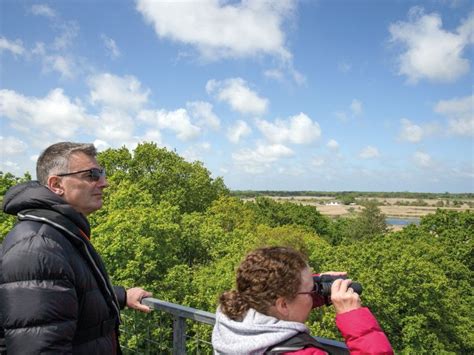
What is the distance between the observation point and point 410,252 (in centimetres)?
2758

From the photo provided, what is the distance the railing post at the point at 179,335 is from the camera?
11.1 ft

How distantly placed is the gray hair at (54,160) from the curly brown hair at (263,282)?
4.28 feet

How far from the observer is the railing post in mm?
3393

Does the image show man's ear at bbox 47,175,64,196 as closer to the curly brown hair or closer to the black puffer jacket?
the black puffer jacket

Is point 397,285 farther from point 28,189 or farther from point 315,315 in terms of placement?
point 28,189

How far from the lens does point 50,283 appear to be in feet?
6.72

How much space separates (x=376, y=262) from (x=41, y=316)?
2561 cm

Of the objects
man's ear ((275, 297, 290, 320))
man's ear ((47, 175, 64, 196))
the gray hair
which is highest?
the gray hair

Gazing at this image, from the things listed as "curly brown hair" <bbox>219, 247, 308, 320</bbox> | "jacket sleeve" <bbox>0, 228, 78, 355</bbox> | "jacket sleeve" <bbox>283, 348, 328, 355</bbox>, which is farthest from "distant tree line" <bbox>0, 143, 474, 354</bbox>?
"jacket sleeve" <bbox>283, 348, 328, 355</bbox>

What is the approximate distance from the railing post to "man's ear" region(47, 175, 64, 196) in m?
1.45

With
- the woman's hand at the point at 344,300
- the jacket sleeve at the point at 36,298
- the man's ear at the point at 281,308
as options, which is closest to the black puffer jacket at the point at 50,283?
the jacket sleeve at the point at 36,298

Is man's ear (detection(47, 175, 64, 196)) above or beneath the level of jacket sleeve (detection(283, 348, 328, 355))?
above

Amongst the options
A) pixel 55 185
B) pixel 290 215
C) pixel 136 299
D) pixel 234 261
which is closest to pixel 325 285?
pixel 55 185

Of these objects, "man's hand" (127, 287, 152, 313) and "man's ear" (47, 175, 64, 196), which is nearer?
"man's ear" (47, 175, 64, 196)
